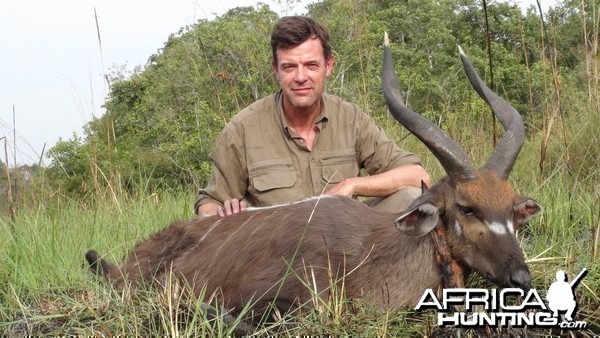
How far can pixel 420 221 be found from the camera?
3176 millimetres

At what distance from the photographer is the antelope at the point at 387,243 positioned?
10.1ft

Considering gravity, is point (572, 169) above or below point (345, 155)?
below

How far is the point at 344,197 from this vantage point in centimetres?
380

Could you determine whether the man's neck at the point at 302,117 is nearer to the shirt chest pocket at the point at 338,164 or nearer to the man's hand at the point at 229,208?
the shirt chest pocket at the point at 338,164

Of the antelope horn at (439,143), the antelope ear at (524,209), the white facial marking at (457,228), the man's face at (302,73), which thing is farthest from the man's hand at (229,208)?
the antelope ear at (524,209)

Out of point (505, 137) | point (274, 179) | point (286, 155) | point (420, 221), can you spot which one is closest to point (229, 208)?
point (274, 179)

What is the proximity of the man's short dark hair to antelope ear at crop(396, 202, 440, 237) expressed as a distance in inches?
66.2

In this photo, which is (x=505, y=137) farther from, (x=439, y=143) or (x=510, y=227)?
(x=510, y=227)

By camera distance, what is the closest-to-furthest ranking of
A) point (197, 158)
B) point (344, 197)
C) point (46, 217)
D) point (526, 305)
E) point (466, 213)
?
point (526, 305) < point (466, 213) < point (344, 197) < point (46, 217) < point (197, 158)

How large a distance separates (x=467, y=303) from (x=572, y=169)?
2.83 m

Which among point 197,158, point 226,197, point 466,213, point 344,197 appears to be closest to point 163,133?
point 197,158

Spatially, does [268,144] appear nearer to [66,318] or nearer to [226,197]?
[226,197]

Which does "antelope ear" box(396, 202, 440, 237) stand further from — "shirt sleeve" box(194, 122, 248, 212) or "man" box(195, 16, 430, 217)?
"shirt sleeve" box(194, 122, 248, 212)

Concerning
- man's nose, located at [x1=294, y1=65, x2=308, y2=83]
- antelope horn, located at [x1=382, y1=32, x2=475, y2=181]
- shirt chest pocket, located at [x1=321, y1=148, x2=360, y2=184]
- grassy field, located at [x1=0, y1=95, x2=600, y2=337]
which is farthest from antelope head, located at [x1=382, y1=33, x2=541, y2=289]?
shirt chest pocket, located at [x1=321, y1=148, x2=360, y2=184]
